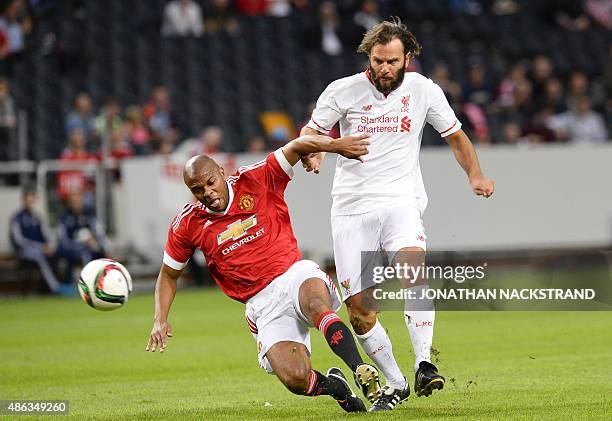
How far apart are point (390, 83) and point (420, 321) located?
161cm

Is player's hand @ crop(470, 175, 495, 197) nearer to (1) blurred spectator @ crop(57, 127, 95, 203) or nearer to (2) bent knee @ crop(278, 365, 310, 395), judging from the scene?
(2) bent knee @ crop(278, 365, 310, 395)

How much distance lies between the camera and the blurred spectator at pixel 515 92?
2316 centimetres

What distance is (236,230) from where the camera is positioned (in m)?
8.09

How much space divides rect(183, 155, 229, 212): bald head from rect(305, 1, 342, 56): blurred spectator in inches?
612

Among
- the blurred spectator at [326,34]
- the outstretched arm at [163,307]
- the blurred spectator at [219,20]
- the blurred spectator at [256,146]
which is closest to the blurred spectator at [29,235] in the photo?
the blurred spectator at [256,146]

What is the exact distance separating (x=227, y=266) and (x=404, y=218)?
4.03 ft

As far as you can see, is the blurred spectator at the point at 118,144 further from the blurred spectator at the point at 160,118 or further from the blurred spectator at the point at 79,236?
the blurred spectator at the point at 79,236

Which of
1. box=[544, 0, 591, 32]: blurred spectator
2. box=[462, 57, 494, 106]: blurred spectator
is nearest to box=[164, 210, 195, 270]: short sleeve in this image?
box=[462, 57, 494, 106]: blurred spectator

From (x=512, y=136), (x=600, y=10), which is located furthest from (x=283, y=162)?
(x=600, y=10)

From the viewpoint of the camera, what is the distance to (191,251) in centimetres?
823

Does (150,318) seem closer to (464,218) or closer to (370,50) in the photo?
(464,218)

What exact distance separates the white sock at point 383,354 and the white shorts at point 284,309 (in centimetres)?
37

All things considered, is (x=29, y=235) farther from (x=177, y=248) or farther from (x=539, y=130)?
(x=177, y=248)

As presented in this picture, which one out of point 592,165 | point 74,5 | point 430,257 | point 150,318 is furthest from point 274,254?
point 74,5
